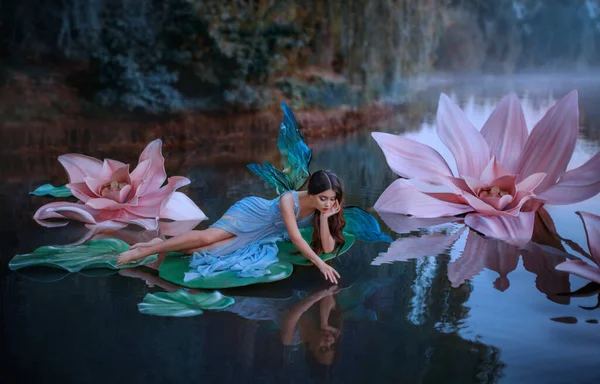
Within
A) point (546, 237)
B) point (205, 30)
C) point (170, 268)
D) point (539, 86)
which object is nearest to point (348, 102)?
point (205, 30)

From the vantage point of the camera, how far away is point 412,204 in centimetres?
104

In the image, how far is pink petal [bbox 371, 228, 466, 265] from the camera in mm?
896

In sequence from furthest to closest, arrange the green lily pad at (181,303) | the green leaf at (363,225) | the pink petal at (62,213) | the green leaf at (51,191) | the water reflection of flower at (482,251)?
the green leaf at (51,191)
the pink petal at (62,213)
the green leaf at (363,225)
the water reflection of flower at (482,251)
the green lily pad at (181,303)

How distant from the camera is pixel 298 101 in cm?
195

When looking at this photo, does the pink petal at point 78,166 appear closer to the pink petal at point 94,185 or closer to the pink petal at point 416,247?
the pink petal at point 94,185

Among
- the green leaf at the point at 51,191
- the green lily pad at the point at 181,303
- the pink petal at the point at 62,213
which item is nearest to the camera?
the green lily pad at the point at 181,303

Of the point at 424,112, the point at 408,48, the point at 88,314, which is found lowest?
the point at 88,314

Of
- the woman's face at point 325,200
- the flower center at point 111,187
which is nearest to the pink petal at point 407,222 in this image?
the woman's face at point 325,200

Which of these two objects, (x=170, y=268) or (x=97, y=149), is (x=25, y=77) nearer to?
(x=97, y=149)

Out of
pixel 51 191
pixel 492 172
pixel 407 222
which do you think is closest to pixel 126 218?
pixel 51 191

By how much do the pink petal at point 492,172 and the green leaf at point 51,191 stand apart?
0.75 meters

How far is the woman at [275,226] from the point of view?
0.84 metres

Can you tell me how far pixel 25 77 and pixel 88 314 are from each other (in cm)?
142

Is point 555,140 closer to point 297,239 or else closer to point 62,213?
point 297,239
